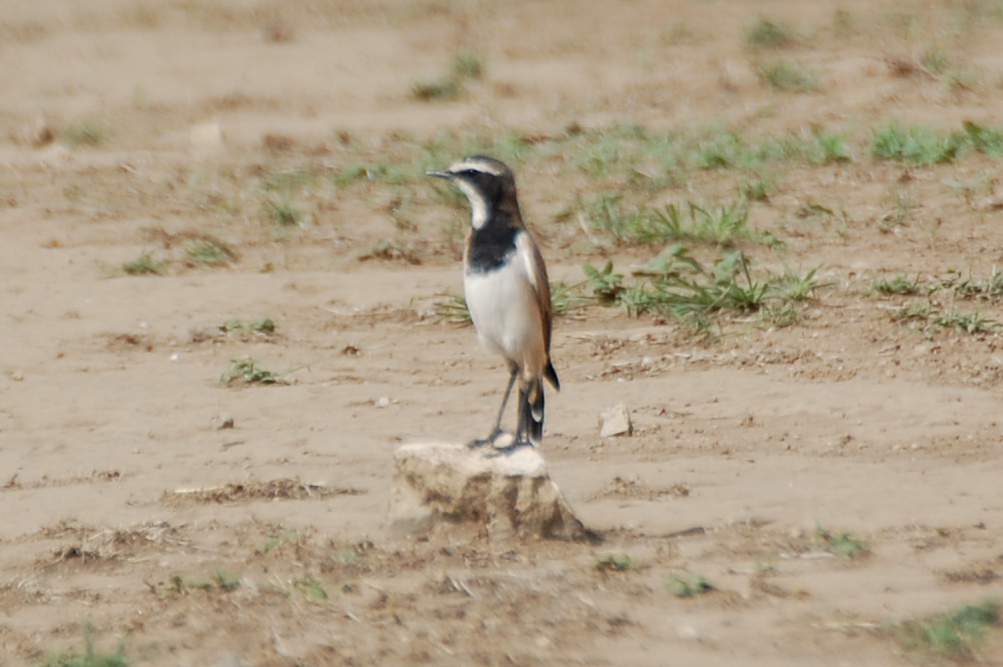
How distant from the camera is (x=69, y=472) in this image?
7.10 m

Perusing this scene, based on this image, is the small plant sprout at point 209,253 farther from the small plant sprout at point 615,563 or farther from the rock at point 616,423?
the small plant sprout at point 615,563

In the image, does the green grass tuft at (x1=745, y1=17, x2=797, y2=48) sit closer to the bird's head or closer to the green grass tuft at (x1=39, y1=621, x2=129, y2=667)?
the bird's head

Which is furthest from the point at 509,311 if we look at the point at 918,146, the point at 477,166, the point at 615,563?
the point at 918,146

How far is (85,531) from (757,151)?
679cm

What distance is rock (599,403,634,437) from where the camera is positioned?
7352 millimetres

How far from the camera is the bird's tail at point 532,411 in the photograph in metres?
6.67

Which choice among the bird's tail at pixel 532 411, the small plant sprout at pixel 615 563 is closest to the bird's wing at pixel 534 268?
the bird's tail at pixel 532 411

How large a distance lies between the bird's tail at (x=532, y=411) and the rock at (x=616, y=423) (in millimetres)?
724

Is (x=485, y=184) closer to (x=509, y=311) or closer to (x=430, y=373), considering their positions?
(x=509, y=311)

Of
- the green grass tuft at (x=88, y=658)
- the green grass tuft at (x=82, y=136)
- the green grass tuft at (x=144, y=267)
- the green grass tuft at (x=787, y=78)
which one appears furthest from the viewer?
the green grass tuft at (x=787, y=78)

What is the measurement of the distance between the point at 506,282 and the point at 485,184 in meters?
0.40

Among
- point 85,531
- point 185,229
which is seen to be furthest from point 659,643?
point 185,229

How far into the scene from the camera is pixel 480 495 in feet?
19.4

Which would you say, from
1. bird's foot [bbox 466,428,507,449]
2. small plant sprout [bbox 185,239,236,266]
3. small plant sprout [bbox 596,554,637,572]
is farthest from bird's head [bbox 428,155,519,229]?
small plant sprout [bbox 185,239,236,266]
